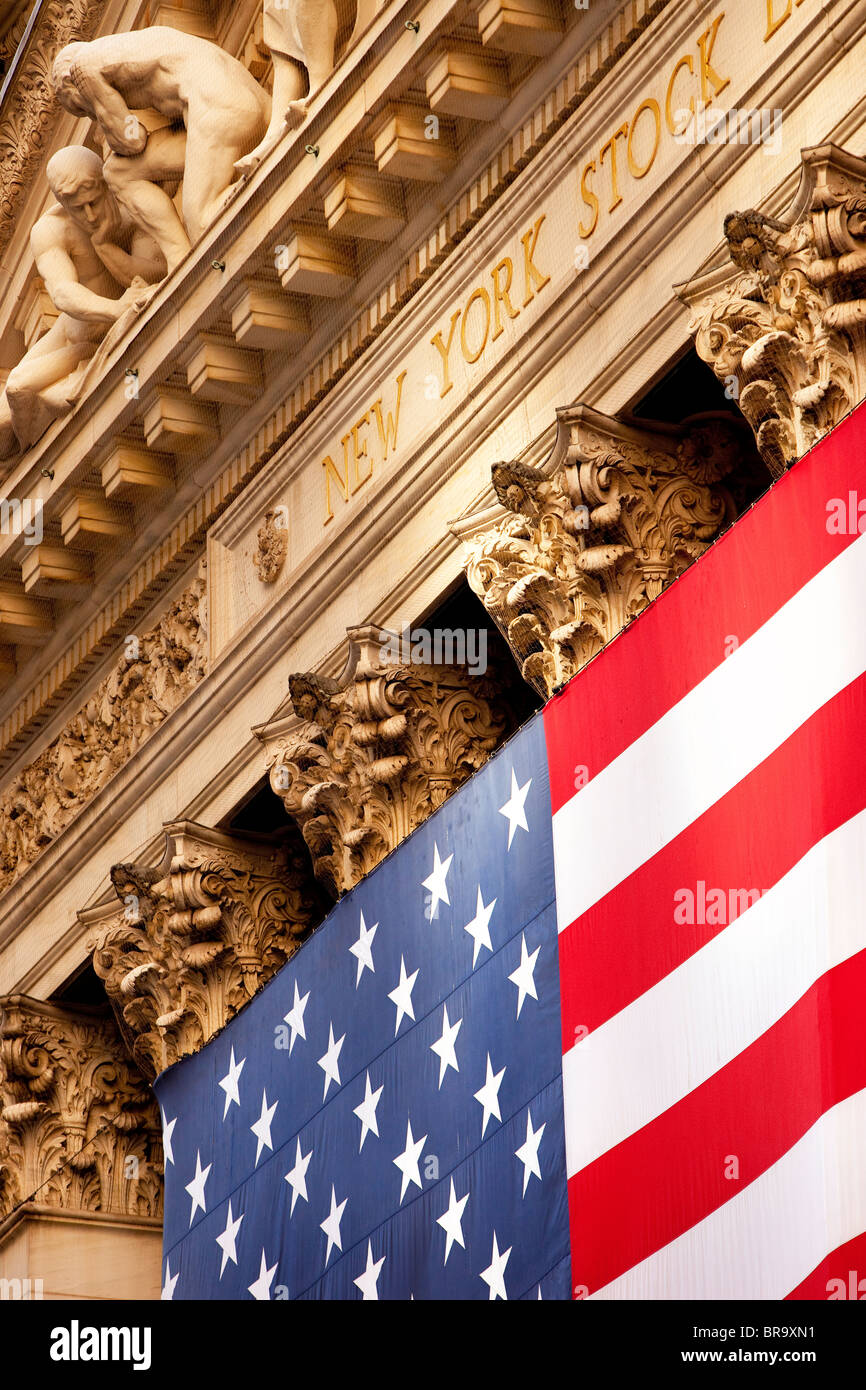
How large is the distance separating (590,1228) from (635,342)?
146 inches

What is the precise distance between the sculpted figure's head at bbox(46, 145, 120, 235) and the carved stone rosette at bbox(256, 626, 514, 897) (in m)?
4.13

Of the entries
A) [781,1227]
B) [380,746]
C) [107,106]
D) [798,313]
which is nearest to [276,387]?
[107,106]

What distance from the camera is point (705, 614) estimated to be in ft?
36.6

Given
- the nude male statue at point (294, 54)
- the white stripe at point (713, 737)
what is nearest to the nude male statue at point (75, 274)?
the nude male statue at point (294, 54)

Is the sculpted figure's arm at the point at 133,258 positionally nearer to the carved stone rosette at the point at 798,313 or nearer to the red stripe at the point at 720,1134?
the carved stone rosette at the point at 798,313

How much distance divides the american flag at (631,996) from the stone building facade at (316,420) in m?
0.67

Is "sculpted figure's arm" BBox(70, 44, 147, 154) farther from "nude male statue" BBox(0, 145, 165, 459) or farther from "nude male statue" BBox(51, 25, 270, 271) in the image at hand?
"nude male statue" BBox(0, 145, 165, 459)

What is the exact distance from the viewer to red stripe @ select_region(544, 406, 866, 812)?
1054 cm

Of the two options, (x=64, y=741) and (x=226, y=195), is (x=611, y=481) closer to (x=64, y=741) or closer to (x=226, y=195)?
(x=226, y=195)

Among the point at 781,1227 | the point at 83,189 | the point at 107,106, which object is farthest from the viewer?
the point at 83,189

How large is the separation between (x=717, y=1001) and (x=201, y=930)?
550cm

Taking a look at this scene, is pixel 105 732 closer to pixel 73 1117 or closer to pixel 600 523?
pixel 73 1117

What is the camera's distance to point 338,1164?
13320 mm

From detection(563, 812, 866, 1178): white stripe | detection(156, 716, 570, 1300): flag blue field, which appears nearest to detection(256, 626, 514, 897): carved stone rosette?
detection(156, 716, 570, 1300): flag blue field
